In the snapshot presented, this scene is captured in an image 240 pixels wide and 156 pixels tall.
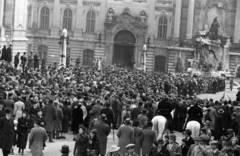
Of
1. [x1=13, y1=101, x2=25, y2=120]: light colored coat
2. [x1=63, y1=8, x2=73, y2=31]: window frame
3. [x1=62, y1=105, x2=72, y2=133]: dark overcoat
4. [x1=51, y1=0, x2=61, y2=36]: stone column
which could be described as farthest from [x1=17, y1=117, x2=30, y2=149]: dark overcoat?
[x1=63, y1=8, x2=73, y2=31]: window frame

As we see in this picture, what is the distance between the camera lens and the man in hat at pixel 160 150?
1803cm

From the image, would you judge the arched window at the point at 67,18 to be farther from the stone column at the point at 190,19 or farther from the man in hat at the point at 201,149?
the man in hat at the point at 201,149

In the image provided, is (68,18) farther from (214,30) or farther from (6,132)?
(6,132)

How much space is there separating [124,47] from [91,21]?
4978 mm

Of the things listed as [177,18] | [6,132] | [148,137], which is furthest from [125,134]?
[177,18]

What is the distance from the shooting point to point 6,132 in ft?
69.8

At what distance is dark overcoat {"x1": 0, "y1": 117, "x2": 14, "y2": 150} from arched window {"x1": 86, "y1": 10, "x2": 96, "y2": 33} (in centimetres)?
5869

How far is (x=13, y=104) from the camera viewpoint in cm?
2594

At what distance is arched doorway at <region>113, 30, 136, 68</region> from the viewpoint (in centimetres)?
7831

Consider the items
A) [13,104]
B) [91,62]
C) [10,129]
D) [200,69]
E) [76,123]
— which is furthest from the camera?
[91,62]

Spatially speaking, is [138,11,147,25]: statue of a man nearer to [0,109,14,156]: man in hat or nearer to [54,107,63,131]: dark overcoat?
[54,107,63,131]: dark overcoat

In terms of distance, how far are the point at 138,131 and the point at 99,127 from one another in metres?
1.31

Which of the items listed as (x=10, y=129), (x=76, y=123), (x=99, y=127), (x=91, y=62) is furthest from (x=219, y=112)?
(x=91, y=62)

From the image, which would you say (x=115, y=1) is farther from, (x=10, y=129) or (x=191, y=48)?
(x=10, y=129)
